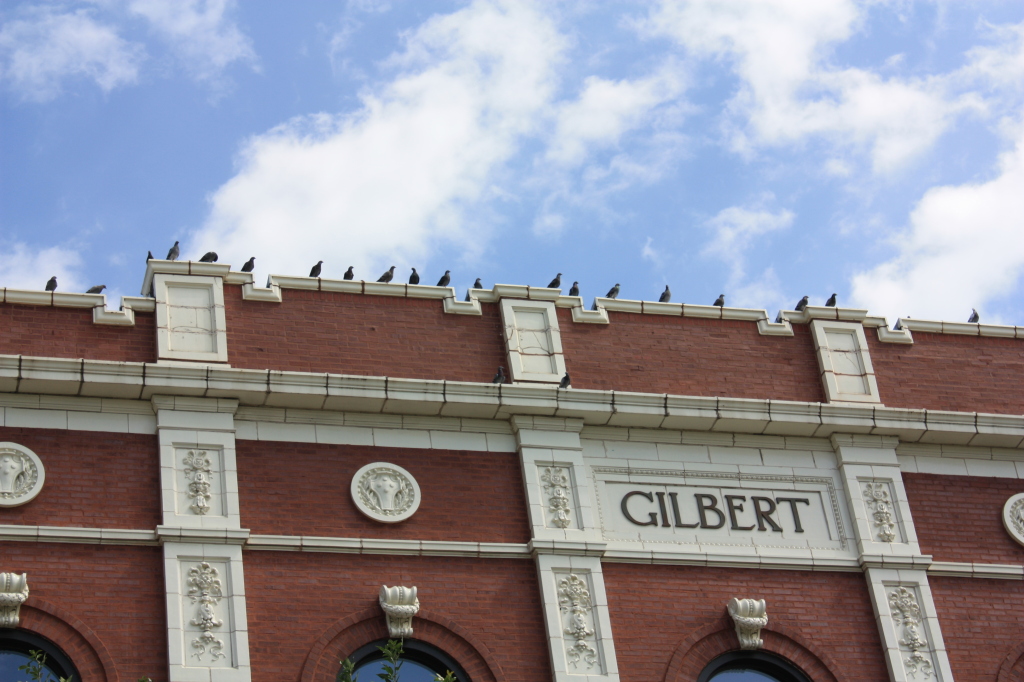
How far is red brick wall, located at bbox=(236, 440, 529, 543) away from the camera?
20453mm

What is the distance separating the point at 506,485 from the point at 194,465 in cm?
382

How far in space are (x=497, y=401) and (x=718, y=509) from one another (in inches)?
123

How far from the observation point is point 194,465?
2031cm

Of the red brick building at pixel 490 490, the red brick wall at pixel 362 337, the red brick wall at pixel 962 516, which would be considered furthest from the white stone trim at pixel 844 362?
the red brick wall at pixel 362 337

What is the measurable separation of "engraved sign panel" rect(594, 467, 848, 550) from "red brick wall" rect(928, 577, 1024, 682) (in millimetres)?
1491

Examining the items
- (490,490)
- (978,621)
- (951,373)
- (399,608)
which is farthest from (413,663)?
(951,373)

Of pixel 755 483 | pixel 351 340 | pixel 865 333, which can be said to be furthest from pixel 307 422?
pixel 865 333

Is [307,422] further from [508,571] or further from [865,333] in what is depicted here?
[865,333]

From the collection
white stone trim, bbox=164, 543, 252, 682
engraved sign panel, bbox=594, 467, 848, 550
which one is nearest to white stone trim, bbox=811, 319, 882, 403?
engraved sign panel, bbox=594, 467, 848, 550

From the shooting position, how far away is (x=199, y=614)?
62.8 ft

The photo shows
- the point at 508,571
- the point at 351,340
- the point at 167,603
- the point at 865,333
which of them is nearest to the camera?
the point at 167,603

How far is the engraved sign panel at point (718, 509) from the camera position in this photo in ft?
71.3

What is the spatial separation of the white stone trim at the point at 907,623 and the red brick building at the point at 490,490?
0.11 ft

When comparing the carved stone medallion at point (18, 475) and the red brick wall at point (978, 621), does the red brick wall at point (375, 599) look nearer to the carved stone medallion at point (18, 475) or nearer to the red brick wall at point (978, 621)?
the carved stone medallion at point (18, 475)
